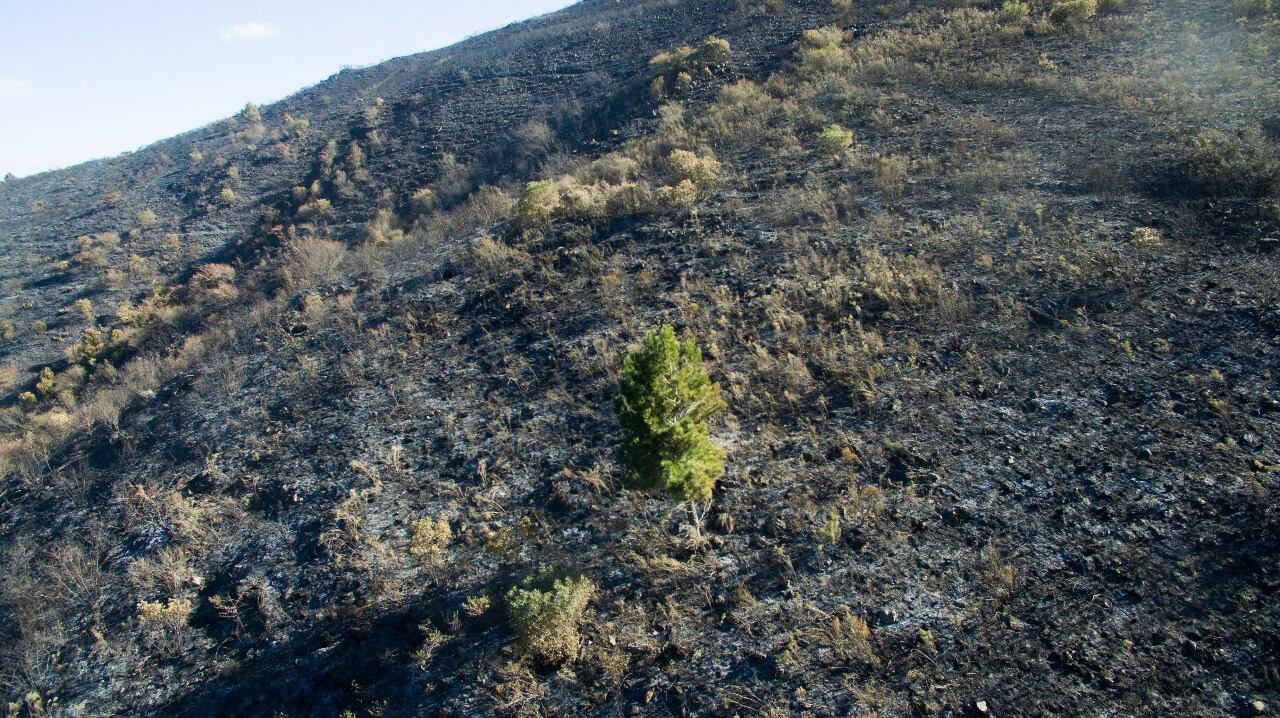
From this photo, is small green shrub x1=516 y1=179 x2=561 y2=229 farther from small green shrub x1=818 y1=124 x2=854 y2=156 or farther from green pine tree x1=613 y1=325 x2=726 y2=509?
green pine tree x1=613 y1=325 x2=726 y2=509

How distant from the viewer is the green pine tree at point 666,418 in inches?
320

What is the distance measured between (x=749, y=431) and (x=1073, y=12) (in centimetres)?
2541

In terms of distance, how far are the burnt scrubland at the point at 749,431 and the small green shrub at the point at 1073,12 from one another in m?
0.17

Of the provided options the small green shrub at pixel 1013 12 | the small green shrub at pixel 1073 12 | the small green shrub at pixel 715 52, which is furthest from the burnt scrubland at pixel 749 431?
the small green shrub at pixel 715 52

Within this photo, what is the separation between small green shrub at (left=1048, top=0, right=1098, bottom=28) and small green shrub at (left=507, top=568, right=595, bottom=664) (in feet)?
95.6

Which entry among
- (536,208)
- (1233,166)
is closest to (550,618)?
(536,208)

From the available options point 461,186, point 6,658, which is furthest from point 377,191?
point 6,658

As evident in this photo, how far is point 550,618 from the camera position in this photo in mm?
7988

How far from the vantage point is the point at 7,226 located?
35.8 meters

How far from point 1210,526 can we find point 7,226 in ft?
178

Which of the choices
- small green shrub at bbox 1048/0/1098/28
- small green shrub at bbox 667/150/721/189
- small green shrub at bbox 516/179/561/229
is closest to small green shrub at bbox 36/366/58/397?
small green shrub at bbox 516/179/561/229

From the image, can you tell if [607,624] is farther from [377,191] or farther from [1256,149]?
[377,191]

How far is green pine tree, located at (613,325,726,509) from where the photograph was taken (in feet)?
26.7

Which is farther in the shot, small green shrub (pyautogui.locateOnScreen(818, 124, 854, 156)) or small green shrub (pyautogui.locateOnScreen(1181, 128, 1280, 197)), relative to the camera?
small green shrub (pyautogui.locateOnScreen(818, 124, 854, 156))
